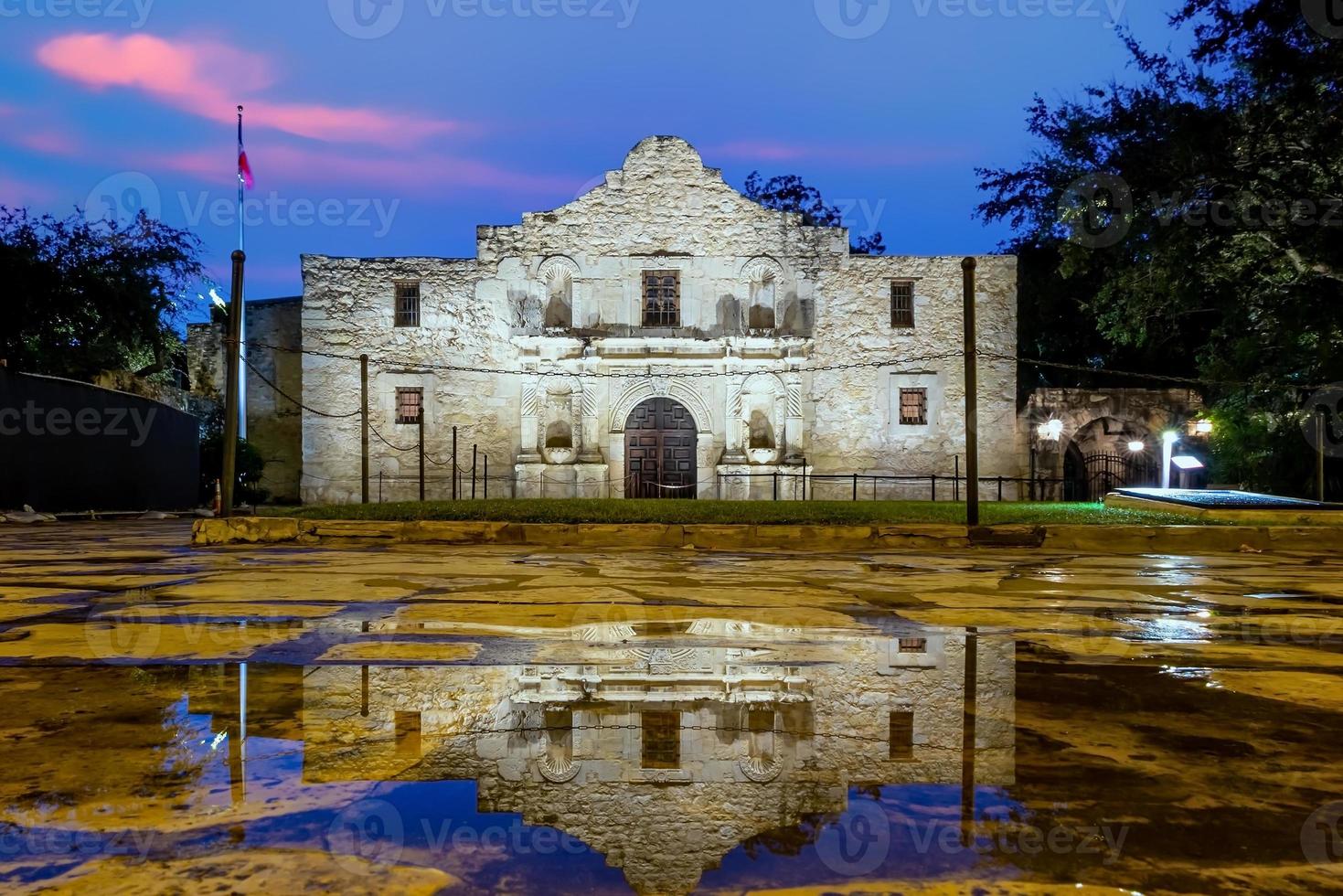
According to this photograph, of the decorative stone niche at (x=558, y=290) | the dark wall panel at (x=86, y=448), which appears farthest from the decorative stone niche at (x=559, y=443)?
the dark wall panel at (x=86, y=448)

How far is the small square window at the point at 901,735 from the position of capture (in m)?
2.51

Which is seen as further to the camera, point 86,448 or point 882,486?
point 882,486

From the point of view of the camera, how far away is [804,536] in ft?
36.6

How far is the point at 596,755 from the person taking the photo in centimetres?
246

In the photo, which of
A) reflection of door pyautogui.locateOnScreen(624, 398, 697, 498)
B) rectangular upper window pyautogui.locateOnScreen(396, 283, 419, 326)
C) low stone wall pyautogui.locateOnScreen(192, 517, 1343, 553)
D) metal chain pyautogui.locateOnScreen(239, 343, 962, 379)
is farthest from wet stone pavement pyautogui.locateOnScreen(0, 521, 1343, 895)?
rectangular upper window pyautogui.locateOnScreen(396, 283, 419, 326)

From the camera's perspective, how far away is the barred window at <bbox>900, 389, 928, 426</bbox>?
2373 cm

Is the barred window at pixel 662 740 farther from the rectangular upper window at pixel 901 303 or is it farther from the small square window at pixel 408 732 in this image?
the rectangular upper window at pixel 901 303

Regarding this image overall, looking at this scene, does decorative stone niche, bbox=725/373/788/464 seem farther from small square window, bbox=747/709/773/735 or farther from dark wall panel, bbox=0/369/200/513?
small square window, bbox=747/709/773/735

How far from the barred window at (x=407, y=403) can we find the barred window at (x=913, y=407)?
42.2ft

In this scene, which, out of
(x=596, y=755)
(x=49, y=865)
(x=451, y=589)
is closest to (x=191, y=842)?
(x=49, y=865)

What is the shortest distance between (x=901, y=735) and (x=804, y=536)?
8532mm
